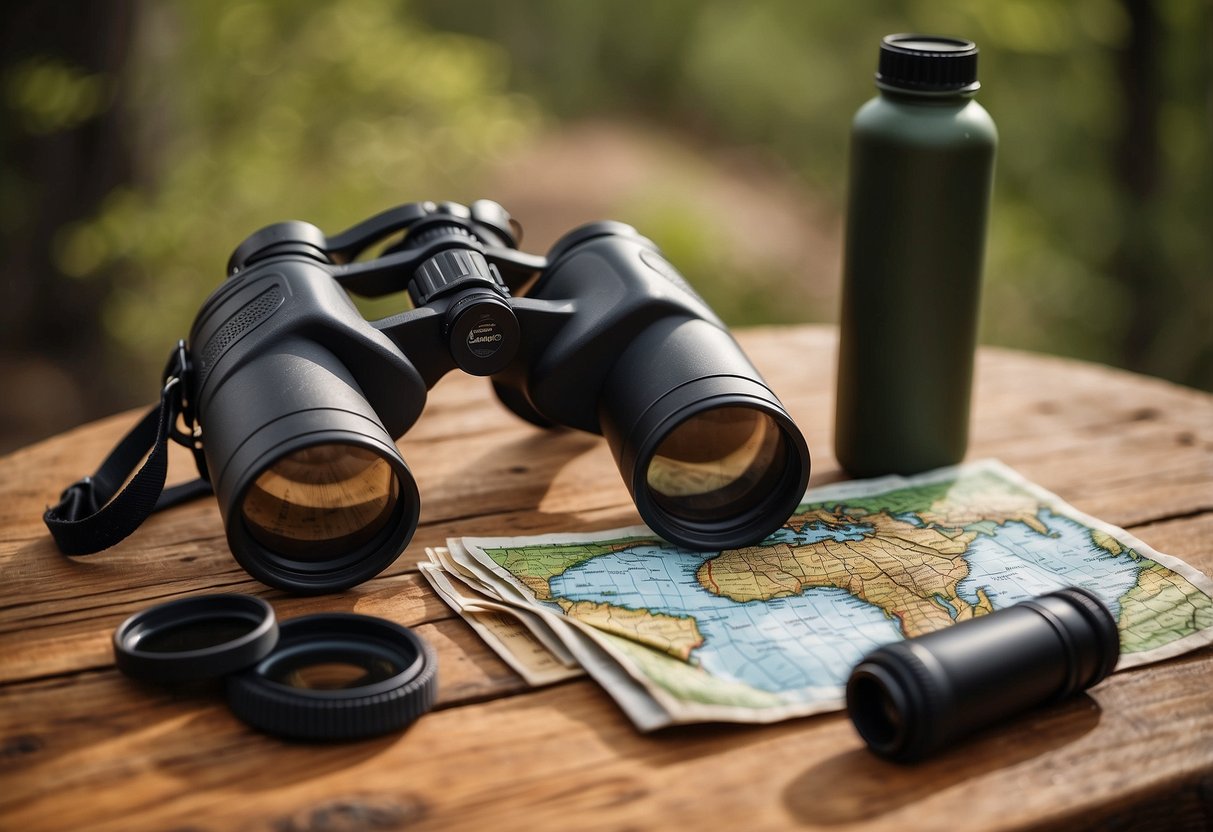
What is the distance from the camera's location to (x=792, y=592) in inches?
45.6

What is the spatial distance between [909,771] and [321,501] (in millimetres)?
587

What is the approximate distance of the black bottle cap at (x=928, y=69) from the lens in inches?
50.3

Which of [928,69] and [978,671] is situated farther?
[928,69]

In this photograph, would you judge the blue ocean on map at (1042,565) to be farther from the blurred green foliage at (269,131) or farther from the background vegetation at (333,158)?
the blurred green foliage at (269,131)

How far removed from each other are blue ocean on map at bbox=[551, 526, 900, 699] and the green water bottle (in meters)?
0.33

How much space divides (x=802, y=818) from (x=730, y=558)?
40cm

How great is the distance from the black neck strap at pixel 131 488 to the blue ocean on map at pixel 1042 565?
0.82 meters

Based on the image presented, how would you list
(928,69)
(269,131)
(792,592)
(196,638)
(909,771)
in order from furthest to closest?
(269,131) < (928,69) < (792,592) < (196,638) < (909,771)

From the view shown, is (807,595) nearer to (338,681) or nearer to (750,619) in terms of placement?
(750,619)

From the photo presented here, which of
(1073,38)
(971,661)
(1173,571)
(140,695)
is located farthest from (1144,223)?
(140,695)

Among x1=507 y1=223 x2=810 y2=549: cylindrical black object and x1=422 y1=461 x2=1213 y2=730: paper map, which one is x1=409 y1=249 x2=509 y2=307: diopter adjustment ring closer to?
x1=507 y1=223 x2=810 y2=549: cylindrical black object

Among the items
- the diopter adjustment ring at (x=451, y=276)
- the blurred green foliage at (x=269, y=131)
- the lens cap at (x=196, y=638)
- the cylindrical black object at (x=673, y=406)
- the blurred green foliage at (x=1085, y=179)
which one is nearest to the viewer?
the lens cap at (x=196, y=638)

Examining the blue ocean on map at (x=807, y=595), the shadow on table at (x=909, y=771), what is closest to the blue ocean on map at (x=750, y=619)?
the blue ocean on map at (x=807, y=595)

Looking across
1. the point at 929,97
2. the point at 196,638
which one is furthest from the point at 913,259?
the point at 196,638
